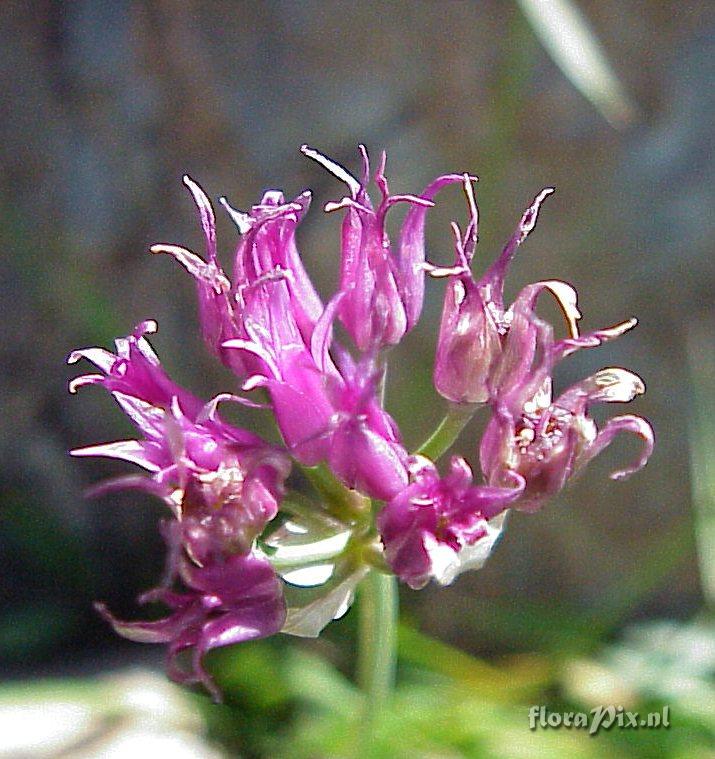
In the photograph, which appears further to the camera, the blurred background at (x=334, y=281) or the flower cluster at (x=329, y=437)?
the blurred background at (x=334, y=281)

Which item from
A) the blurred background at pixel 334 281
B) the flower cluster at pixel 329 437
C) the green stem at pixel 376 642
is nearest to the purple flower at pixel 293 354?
the flower cluster at pixel 329 437

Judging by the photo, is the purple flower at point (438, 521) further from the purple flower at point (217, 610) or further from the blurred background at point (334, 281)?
the blurred background at point (334, 281)

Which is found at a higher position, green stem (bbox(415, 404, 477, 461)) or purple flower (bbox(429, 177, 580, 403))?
purple flower (bbox(429, 177, 580, 403))

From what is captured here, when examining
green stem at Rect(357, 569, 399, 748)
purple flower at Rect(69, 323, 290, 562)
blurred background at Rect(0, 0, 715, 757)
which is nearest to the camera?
purple flower at Rect(69, 323, 290, 562)

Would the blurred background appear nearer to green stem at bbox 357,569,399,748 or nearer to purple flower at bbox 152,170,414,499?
green stem at bbox 357,569,399,748

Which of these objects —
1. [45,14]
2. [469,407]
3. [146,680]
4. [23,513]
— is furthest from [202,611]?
[45,14]

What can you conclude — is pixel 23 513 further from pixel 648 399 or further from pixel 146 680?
pixel 648 399

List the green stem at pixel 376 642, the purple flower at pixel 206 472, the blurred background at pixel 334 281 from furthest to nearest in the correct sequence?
the blurred background at pixel 334 281
the green stem at pixel 376 642
the purple flower at pixel 206 472

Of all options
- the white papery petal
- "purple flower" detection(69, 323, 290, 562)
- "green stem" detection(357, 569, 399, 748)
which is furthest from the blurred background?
"purple flower" detection(69, 323, 290, 562)

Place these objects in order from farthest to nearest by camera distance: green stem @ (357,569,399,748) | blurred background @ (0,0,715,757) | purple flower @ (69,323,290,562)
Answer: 1. blurred background @ (0,0,715,757)
2. green stem @ (357,569,399,748)
3. purple flower @ (69,323,290,562)
